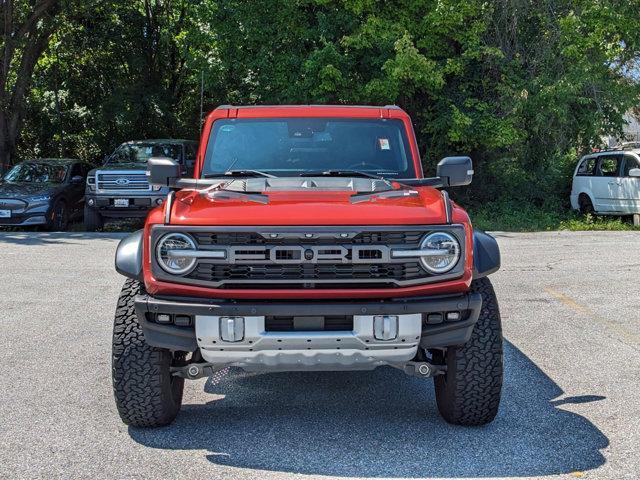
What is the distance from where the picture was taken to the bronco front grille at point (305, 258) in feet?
14.5

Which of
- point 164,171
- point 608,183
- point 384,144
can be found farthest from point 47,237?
point 608,183

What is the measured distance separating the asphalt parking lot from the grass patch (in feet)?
34.7

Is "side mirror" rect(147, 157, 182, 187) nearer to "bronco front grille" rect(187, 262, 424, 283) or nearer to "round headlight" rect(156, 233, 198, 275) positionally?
"round headlight" rect(156, 233, 198, 275)

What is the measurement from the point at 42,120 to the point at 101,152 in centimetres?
237

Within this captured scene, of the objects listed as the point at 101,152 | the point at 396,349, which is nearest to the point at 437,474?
the point at 396,349

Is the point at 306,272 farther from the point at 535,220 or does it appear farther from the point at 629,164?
the point at 535,220

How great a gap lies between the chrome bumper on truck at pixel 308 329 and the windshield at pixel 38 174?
15323mm

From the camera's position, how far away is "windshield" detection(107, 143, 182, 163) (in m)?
18.2

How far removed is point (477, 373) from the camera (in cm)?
474

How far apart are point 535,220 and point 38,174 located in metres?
11.4

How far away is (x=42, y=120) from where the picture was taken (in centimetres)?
2831

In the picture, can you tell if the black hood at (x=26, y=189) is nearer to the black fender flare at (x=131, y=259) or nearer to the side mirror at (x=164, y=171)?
the side mirror at (x=164, y=171)

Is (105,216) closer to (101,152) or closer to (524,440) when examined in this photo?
(101,152)

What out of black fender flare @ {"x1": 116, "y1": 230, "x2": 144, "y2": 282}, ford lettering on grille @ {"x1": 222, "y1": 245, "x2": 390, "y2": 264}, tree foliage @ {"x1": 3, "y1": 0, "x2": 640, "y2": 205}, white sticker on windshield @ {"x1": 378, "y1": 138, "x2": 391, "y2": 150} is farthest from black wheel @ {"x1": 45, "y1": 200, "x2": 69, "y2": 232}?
ford lettering on grille @ {"x1": 222, "y1": 245, "x2": 390, "y2": 264}
